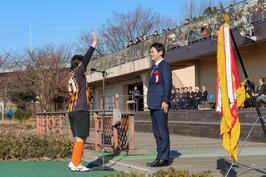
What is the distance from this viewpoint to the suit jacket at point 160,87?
9.41m

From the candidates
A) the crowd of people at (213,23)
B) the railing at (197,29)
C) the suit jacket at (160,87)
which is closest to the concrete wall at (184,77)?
the railing at (197,29)

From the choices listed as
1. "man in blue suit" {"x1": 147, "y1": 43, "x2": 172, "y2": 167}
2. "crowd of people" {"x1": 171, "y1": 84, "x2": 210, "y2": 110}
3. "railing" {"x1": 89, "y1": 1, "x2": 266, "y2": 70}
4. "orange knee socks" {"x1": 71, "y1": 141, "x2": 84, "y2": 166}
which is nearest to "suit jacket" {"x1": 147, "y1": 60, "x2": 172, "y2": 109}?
"man in blue suit" {"x1": 147, "y1": 43, "x2": 172, "y2": 167}

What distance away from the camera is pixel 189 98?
87.6 feet

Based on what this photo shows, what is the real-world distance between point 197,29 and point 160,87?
746 inches

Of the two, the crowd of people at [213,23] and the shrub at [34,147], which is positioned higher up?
the crowd of people at [213,23]

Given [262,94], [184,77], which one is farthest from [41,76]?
[262,94]

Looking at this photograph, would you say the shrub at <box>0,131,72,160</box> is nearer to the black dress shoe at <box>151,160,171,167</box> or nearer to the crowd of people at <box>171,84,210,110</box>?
the black dress shoe at <box>151,160,171,167</box>

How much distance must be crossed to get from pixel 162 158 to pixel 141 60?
29.6 m

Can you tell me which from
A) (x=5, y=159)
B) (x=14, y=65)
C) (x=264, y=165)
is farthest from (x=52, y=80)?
(x=264, y=165)

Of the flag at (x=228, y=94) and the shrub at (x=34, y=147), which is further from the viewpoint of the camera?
the shrub at (x=34, y=147)

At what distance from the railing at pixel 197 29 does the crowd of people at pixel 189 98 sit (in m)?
2.70

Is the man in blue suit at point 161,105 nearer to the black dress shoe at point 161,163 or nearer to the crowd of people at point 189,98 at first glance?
the black dress shoe at point 161,163

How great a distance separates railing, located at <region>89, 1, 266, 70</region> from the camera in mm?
A: 23141

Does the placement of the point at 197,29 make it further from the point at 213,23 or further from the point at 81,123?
the point at 81,123
